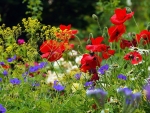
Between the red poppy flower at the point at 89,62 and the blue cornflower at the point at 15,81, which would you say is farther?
the blue cornflower at the point at 15,81

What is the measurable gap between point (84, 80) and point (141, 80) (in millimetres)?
667

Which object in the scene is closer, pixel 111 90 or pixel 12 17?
pixel 111 90

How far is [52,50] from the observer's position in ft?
12.0

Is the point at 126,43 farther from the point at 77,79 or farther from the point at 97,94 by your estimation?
the point at 97,94

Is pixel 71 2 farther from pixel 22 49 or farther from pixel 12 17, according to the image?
pixel 22 49

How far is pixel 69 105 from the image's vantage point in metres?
3.15

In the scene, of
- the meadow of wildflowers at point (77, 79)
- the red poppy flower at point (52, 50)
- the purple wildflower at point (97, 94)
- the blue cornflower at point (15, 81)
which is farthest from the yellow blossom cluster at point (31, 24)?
the purple wildflower at point (97, 94)

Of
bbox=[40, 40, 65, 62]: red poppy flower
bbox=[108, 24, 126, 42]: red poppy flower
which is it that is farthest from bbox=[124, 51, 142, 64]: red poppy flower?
bbox=[40, 40, 65, 62]: red poppy flower

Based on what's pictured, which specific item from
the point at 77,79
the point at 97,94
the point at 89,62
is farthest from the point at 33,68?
the point at 97,94

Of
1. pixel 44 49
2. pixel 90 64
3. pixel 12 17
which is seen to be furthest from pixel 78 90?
pixel 12 17

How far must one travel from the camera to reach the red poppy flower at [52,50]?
142 inches

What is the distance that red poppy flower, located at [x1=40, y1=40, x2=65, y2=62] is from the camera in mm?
3617

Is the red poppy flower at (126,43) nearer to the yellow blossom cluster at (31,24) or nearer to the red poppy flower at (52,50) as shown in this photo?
the red poppy flower at (52,50)

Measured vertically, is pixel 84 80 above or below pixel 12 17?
below
